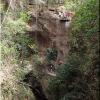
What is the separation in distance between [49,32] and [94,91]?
23.4ft

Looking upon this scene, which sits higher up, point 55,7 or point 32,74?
point 55,7

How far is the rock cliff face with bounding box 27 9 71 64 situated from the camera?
14.8m

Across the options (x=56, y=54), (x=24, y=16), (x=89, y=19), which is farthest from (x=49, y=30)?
(x=89, y=19)

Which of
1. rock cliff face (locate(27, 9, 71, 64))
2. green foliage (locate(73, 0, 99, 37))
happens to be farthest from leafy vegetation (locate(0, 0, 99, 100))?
rock cliff face (locate(27, 9, 71, 64))

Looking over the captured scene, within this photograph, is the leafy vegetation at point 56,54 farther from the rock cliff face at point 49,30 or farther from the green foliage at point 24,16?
the rock cliff face at point 49,30

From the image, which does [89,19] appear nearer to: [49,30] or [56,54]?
[56,54]

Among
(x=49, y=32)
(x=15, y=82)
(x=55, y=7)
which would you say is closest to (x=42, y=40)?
(x=49, y=32)

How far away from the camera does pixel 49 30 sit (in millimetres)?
→ 15633

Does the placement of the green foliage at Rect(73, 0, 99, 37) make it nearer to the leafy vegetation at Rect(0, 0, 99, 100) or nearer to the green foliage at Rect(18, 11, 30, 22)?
the leafy vegetation at Rect(0, 0, 99, 100)

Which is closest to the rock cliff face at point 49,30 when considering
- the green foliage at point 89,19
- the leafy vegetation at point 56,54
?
the leafy vegetation at point 56,54

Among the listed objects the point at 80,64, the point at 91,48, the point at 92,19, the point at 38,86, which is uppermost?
the point at 92,19

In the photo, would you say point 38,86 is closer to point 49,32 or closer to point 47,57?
point 47,57

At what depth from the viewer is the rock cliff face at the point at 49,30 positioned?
48.7ft

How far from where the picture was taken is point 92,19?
30.5ft
